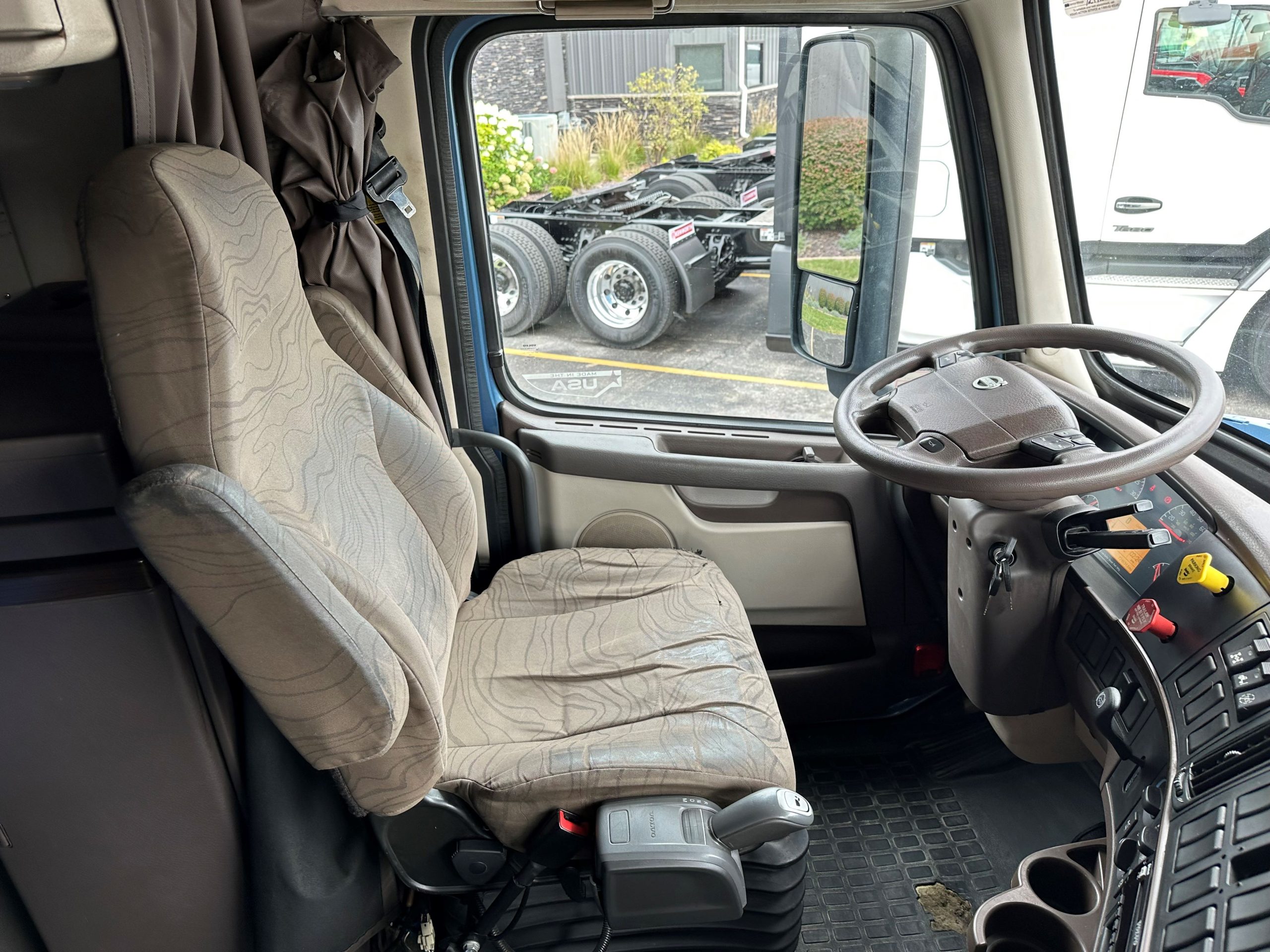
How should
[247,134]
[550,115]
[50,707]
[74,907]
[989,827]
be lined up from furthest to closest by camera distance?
[550,115], [989,827], [247,134], [74,907], [50,707]

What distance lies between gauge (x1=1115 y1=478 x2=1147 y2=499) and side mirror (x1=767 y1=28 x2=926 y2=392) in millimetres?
712

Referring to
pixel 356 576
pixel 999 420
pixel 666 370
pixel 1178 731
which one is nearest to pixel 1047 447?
pixel 999 420

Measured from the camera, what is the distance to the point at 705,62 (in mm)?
1876

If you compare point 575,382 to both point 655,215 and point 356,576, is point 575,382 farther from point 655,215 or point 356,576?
point 356,576

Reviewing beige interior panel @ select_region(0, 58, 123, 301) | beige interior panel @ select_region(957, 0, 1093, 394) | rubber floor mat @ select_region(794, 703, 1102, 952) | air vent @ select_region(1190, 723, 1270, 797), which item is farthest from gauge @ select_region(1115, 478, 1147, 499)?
beige interior panel @ select_region(0, 58, 123, 301)

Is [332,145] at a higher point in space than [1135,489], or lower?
higher

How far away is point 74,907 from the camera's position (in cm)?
118

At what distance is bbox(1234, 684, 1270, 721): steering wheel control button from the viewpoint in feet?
3.34

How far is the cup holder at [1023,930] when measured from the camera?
131 centimetres

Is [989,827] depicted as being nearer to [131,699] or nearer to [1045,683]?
[1045,683]

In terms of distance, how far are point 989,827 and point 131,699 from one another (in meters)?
1.60

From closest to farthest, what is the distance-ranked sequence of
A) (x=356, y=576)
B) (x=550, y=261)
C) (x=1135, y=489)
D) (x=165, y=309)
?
(x=165, y=309), (x=356, y=576), (x=1135, y=489), (x=550, y=261)

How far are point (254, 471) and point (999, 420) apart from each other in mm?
1062

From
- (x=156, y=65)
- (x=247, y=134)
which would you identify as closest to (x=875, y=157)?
(x=247, y=134)
